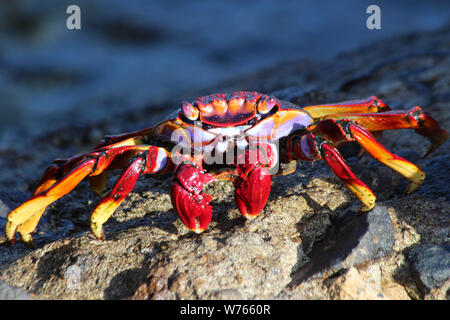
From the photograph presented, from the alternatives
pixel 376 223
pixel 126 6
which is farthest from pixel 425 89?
pixel 126 6

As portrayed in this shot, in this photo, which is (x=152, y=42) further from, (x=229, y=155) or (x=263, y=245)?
(x=263, y=245)

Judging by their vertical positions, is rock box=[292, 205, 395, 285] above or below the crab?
below

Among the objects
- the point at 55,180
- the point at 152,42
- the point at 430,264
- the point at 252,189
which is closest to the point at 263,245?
the point at 252,189

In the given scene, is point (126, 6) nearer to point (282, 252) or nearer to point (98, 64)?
point (98, 64)

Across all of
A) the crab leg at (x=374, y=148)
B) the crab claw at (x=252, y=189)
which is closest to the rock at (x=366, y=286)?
the crab claw at (x=252, y=189)

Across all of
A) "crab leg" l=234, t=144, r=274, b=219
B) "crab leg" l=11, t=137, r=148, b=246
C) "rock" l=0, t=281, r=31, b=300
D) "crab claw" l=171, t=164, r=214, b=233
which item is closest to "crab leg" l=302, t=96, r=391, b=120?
"crab leg" l=234, t=144, r=274, b=219

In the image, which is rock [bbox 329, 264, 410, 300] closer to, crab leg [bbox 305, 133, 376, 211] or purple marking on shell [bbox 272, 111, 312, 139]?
crab leg [bbox 305, 133, 376, 211]

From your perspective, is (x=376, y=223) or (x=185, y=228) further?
(x=185, y=228)
